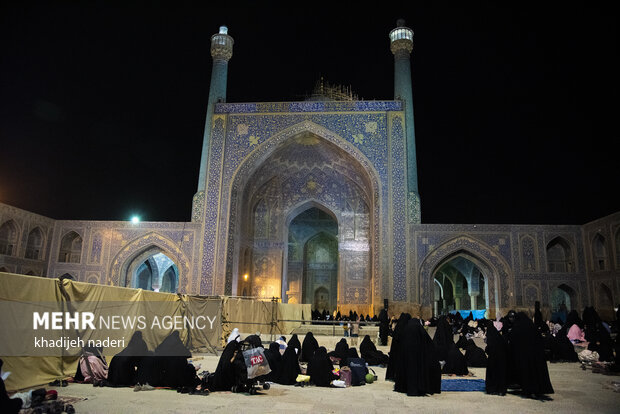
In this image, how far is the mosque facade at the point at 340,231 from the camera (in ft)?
56.9

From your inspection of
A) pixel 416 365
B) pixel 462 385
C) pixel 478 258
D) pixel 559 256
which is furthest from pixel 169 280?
pixel 416 365

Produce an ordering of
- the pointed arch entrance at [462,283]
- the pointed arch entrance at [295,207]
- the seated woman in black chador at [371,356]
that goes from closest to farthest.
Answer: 1. the seated woman in black chador at [371,356]
2. the pointed arch entrance at [295,207]
3. the pointed arch entrance at [462,283]

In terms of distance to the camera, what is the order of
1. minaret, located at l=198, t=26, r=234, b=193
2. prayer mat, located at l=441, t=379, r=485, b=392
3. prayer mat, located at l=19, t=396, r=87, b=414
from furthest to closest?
minaret, located at l=198, t=26, r=234, b=193
prayer mat, located at l=441, t=379, r=485, b=392
prayer mat, located at l=19, t=396, r=87, b=414

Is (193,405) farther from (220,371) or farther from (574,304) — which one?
(574,304)

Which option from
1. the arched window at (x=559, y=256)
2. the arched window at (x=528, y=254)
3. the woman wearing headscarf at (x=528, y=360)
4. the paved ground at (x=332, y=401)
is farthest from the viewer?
the arched window at (x=559, y=256)

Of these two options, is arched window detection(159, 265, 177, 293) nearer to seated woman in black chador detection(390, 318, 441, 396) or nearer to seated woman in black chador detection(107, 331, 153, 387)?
seated woman in black chador detection(107, 331, 153, 387)

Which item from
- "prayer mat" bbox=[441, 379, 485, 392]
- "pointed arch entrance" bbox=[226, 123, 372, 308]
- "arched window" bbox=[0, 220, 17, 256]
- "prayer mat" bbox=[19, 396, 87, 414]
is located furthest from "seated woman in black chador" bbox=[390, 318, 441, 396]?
"arched window" bbox=[0, 220, 17, 256]

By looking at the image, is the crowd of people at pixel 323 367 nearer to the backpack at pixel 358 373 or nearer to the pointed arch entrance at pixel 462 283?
the backpack at pixel 358 373

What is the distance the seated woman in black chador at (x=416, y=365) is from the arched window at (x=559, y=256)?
45.5 ft

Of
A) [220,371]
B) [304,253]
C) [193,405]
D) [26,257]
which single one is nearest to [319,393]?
[220,371]

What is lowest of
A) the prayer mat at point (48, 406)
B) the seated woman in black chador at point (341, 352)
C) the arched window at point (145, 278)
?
the prayer mat at point (48, 406)

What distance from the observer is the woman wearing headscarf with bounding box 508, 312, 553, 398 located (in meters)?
5.70

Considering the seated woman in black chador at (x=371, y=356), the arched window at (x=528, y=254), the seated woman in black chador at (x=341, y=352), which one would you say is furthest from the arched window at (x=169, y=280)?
the seated woman in black chador at (x=341, y=352)

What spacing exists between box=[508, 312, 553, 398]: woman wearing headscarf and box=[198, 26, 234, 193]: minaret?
1470 centimetres
